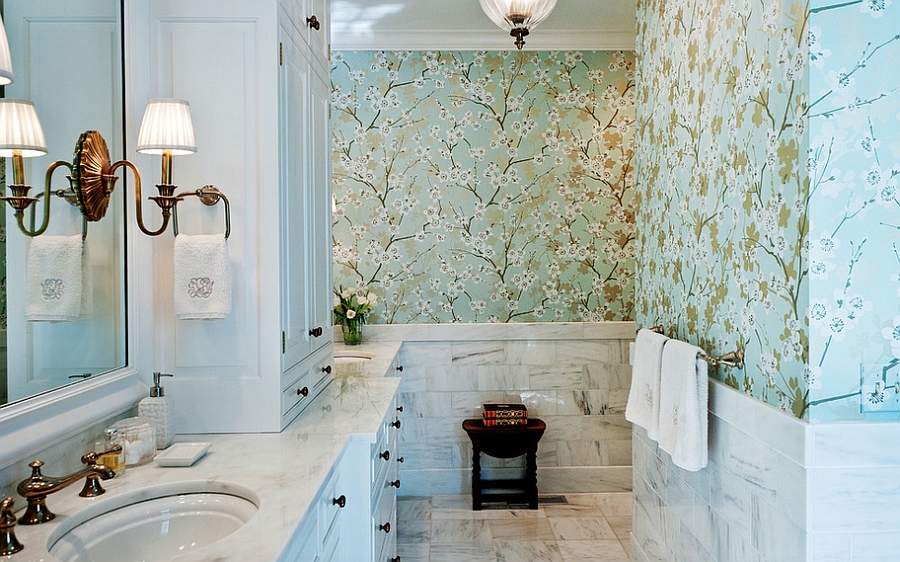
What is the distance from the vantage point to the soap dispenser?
1.76 m

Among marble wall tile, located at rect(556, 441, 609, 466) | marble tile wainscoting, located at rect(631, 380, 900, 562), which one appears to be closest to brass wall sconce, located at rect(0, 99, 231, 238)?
marble tile wainscoting, located at rect(631, 380, 900, 562)

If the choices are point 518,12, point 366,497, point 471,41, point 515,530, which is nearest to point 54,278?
point 366,497

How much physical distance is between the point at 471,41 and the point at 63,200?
3.16 metres

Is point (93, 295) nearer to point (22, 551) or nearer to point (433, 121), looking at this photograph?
point (22, 551)

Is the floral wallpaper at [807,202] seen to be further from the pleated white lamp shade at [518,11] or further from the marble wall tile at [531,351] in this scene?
the marble wall tile at [531,351]

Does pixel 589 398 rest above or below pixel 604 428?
above

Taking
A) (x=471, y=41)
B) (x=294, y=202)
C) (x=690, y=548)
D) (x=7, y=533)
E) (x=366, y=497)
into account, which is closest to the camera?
(x=7, y=533)

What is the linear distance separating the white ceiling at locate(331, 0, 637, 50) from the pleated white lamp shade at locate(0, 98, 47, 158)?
8.51 ft

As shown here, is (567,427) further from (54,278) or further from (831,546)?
(54,278)

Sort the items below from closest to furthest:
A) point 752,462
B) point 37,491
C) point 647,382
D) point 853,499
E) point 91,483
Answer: point 37,491
point 91,483
point 853,499
point 752,462
point 647,382

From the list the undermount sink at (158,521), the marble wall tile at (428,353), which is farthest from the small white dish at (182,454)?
the marble wall tile at (428,353)

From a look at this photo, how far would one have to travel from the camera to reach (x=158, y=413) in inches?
69.7

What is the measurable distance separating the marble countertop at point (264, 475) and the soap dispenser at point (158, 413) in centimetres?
11

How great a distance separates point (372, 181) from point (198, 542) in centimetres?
306
